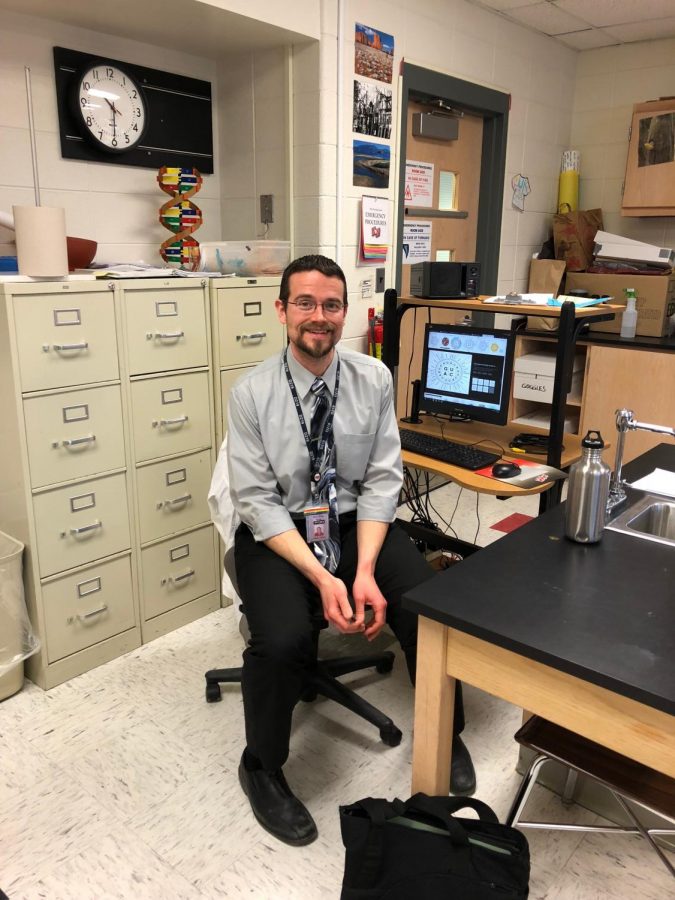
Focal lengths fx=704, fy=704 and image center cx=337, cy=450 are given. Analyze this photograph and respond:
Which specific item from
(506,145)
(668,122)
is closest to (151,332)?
(506,145)

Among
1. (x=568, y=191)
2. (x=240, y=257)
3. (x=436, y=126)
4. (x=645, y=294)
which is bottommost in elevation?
(x=645, y=294)

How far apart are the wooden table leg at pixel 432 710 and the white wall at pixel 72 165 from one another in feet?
6.84

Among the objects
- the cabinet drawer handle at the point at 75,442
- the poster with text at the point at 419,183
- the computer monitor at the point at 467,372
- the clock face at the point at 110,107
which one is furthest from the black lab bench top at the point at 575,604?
the poster with text at the point at 419,183

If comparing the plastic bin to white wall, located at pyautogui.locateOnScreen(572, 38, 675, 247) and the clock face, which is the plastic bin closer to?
the clock face

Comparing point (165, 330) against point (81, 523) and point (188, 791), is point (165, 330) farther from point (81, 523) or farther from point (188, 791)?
point (188, 791)

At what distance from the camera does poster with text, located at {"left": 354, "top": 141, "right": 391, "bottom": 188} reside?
10.0 feet

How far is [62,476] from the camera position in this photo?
2205 mm

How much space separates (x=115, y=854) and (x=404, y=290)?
2798 mm

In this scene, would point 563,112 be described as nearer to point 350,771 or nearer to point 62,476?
point 62,476

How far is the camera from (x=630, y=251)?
13.2 feet

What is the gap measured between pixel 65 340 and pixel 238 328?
69 centimetres

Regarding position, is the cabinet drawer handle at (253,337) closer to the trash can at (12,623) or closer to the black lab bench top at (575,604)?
the trash can at (12,623)

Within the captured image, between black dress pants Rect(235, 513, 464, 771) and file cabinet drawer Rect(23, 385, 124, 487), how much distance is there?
1.94 feet

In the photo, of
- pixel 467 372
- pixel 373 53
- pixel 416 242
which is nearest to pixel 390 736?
pixel 467 372
